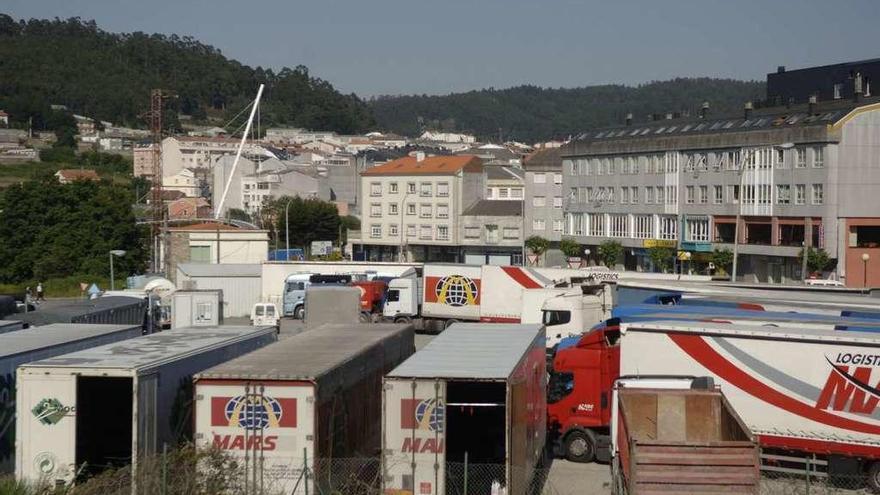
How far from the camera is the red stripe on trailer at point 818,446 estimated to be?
59.1 ft

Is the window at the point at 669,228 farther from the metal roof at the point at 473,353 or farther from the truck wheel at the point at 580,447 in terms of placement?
the metal roof at the point at 473,353

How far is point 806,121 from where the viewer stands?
58.1m

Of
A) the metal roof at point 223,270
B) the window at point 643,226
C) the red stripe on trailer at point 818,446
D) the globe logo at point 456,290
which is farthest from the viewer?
the window at point 643,226

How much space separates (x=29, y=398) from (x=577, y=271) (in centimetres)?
2668

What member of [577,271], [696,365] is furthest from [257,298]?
[696,365]

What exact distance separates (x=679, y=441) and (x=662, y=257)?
5303cm

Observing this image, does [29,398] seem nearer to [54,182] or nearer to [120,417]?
[120,417]

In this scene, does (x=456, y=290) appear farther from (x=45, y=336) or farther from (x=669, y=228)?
(x=669, y=228)

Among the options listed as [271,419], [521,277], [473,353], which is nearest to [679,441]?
[473,353]

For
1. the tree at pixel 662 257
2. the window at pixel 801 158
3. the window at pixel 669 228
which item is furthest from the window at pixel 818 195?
the window at pixel 669 228

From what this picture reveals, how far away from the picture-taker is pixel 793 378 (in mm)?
18719

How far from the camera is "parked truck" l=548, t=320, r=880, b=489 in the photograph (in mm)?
18188

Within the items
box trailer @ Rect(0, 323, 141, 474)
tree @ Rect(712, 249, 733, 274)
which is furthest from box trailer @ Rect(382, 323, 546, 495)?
tree @ Rect(712, 249, 733, 274)

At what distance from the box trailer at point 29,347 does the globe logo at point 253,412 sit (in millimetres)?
3918
